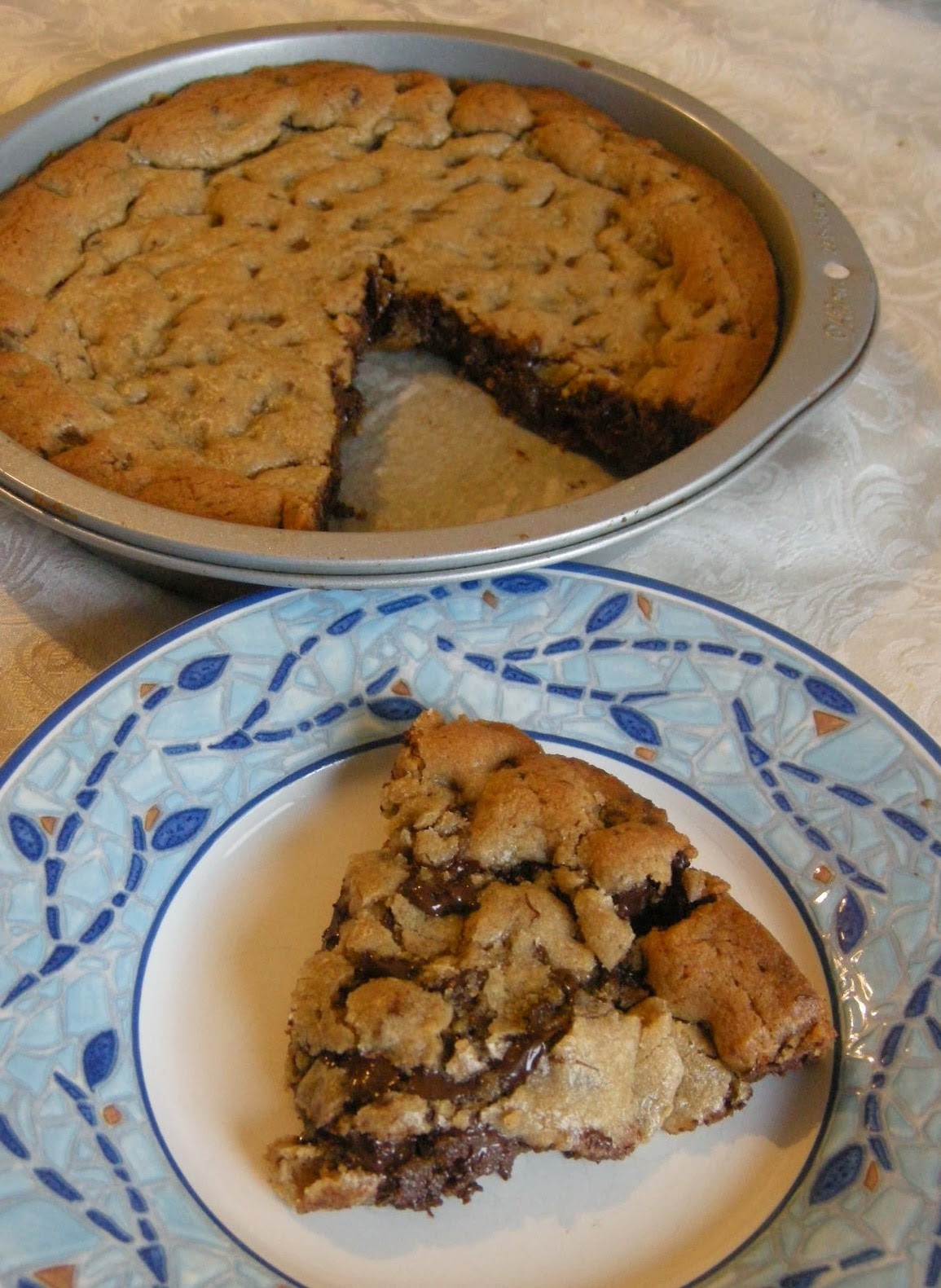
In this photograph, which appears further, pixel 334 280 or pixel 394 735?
pixel 334 280

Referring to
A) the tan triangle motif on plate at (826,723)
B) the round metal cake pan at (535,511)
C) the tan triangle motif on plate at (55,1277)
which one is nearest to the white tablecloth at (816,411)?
the round metal cake pan at (535,511)

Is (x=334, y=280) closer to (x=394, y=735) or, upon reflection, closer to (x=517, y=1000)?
(x=394, y=735)

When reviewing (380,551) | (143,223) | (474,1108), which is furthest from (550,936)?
(143,223)

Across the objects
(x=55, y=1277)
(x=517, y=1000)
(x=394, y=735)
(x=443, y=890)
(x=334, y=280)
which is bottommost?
(x=55, y=1277)

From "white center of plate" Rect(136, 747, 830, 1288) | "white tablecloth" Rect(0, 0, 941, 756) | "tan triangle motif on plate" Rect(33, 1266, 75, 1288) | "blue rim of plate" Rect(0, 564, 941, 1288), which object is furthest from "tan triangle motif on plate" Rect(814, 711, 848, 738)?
"tan triangle motif on plate" Rect(33, 1266, 75, 1288)

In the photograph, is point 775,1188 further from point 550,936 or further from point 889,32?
point 889,32

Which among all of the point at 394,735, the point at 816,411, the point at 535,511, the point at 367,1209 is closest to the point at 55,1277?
the point at 367,1209
